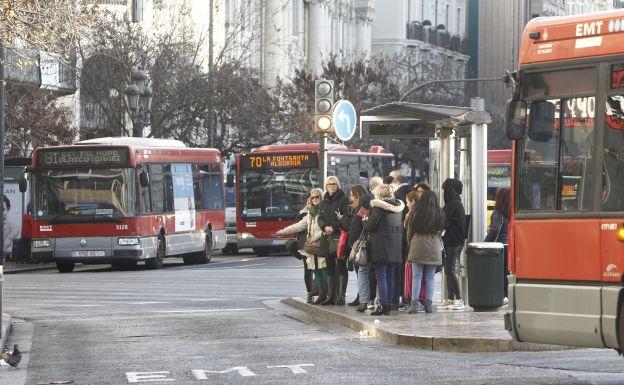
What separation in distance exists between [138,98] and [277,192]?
663 centimetres

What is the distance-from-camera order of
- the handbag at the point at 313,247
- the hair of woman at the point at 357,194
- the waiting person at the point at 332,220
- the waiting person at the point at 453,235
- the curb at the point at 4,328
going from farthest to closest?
the handbag at the point at 313,247, the waiting person at the point at 332,220, the hair of woman at the point at 357,194, the waiting person at the point at 453,235, the curb at the point at 4,328

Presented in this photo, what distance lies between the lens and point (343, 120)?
2417 cm

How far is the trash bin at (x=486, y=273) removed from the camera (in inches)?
804

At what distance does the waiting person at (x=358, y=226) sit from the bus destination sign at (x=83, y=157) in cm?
1484

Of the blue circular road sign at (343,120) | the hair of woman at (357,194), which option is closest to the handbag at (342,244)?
the hair of woman at (357,194)

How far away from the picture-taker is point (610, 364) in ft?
49.2

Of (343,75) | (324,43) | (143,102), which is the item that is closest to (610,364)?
(143,102)

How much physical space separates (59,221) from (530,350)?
67.7ft

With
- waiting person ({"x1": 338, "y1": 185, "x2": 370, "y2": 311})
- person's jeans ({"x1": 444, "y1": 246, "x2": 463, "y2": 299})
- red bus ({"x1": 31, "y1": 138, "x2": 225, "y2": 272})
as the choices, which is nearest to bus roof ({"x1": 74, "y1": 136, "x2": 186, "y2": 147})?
red bus ({"x1": 31, "y1": 138, "x2": 225, "y2": 272})

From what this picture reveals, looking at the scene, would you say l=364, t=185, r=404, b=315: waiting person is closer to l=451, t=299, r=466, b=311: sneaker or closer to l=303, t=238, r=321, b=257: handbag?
l=451, t=299, r=466, b=311: sneaker

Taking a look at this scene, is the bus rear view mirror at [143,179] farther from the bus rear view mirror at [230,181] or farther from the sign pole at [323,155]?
the sign pole at [323,155]

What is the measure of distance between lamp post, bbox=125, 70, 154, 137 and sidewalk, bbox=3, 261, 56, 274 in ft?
13.0

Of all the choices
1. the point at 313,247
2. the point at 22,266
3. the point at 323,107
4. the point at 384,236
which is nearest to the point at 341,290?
the point at 313,247

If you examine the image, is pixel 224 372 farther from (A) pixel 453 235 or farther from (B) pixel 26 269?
(B) pixel 26 269
